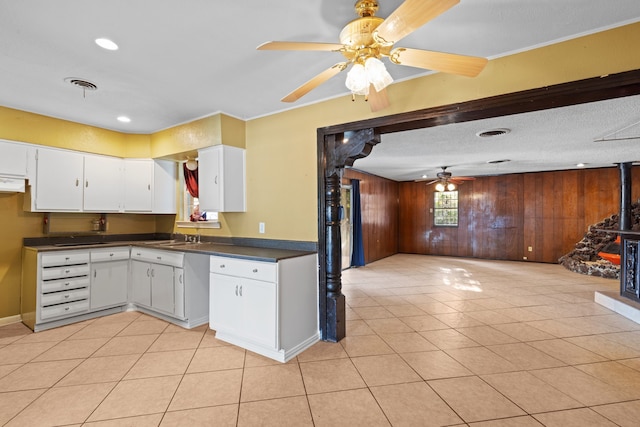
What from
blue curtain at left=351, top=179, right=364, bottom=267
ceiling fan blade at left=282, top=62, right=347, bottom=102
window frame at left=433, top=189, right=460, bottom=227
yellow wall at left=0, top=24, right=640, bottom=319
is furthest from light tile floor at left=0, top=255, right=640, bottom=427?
window frame at left=433, top=189, right=460, bottom=227

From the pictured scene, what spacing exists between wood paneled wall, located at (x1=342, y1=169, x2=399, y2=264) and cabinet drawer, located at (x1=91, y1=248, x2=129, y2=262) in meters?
4.21

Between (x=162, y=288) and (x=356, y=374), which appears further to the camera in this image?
(x=162, y=288)

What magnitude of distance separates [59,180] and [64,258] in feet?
3.15

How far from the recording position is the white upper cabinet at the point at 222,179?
11.3ft

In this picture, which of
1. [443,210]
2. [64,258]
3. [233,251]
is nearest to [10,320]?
[64,258]

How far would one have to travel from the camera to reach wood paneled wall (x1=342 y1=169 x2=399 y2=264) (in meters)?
7.26

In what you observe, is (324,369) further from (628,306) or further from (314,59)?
(628,306)

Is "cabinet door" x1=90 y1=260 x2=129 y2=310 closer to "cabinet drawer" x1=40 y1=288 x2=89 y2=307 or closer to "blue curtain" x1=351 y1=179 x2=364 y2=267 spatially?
"cabinet drawer" x1=40 y1=288 x2=89 y2=307

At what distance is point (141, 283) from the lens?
373 centimetres

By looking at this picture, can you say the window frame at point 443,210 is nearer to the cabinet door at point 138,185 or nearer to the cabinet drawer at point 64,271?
the cabinet door at point 138,185

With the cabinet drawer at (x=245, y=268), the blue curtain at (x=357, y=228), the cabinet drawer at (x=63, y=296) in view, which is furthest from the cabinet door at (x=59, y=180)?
the blue curtain at (x=357, y=228)

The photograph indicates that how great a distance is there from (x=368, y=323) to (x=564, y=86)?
2790 millimetres

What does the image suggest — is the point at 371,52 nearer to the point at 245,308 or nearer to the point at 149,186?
the point at 245,308

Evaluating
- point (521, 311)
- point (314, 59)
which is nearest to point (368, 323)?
point (521, 311)
